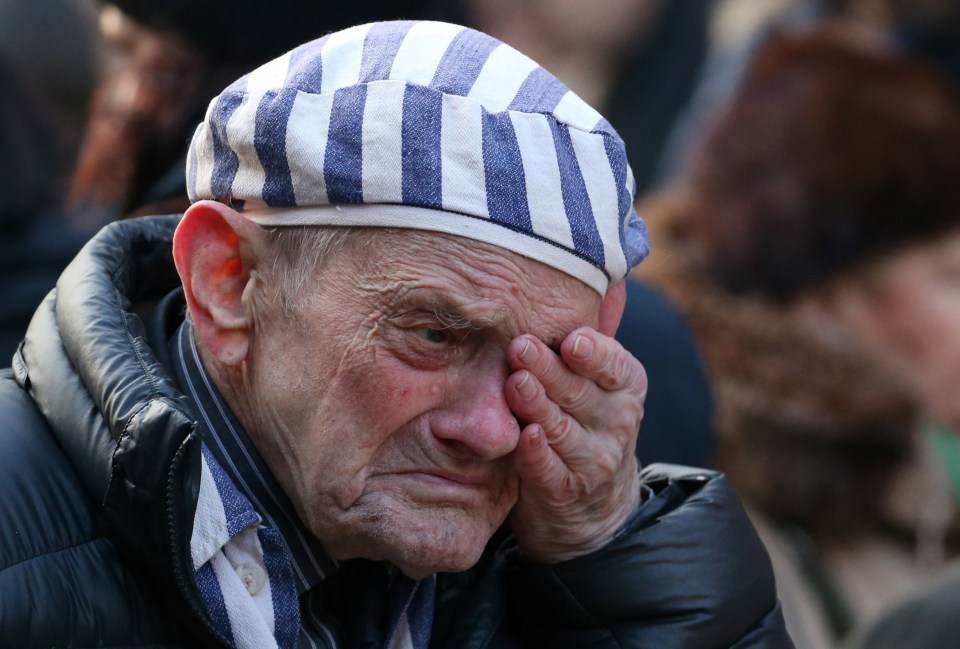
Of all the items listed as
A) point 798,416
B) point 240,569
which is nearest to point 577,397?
point 240,569

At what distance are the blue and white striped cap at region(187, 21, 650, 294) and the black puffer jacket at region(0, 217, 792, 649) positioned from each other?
0.32 metres

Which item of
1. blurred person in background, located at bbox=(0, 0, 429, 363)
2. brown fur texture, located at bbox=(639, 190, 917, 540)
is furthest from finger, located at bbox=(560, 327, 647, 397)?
brown fur texture, located at bbox=(639, 190, 917, 540)

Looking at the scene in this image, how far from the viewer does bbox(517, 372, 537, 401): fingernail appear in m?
2.03

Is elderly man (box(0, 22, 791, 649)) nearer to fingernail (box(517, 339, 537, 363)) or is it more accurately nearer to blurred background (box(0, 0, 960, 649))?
fingernail (box(517, 339, 537, 363))

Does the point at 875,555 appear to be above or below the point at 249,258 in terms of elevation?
below

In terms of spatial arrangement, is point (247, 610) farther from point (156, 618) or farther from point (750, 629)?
point (750, 629)

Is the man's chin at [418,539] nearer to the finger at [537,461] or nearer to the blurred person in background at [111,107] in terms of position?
the finger at [537,461]

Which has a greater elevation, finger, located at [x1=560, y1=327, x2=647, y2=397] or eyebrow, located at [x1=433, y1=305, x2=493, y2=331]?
eyebrow, located at [x1=433, y1=305, x2=493, y2=331]

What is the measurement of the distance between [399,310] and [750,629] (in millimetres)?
895

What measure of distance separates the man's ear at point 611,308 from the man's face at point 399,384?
16 centimetres

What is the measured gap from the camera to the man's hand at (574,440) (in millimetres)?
2068

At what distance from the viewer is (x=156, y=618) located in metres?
1.90

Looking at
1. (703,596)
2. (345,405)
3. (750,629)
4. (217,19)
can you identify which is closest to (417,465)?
(345,405)

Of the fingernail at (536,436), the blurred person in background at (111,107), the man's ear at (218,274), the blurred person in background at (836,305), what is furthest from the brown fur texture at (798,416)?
the man's ear at (218,274)
